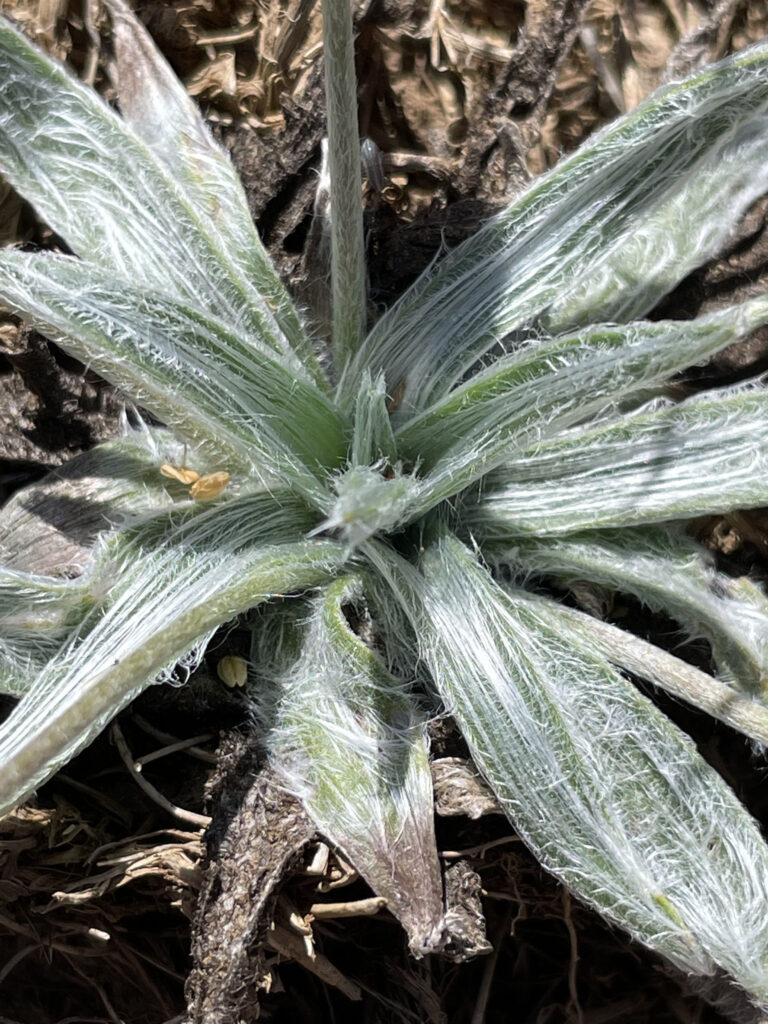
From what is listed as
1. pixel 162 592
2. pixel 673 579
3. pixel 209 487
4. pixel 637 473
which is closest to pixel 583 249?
pixel 637 473

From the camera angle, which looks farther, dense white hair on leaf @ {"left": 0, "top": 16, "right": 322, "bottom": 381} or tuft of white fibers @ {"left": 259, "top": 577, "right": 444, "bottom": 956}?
dense white hair on leaf @ {"left": 0, "top": 16, "right": 322, "bottom": 381}

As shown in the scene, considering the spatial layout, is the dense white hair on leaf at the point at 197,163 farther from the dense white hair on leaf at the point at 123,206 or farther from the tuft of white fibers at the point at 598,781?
the tuft of white fibers at the point at 598,781

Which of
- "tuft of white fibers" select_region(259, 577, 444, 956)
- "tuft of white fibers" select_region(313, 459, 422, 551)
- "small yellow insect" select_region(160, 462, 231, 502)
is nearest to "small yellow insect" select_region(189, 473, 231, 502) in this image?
"small yellow insect" select_region(160, 462, 231, 502)

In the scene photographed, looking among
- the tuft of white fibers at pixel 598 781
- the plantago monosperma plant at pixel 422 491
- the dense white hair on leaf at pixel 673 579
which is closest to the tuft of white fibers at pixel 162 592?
the plantago monosperma plant at pixel 422 491

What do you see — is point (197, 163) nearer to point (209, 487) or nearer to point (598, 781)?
point (209, 487)

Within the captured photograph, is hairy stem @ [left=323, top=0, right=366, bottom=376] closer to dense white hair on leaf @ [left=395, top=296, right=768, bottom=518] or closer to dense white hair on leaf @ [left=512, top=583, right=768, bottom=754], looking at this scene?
dense white hair on leaf @ [left=395, top=296, right=768, bottom=518]

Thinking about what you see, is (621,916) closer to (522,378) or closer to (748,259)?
(522,378)
